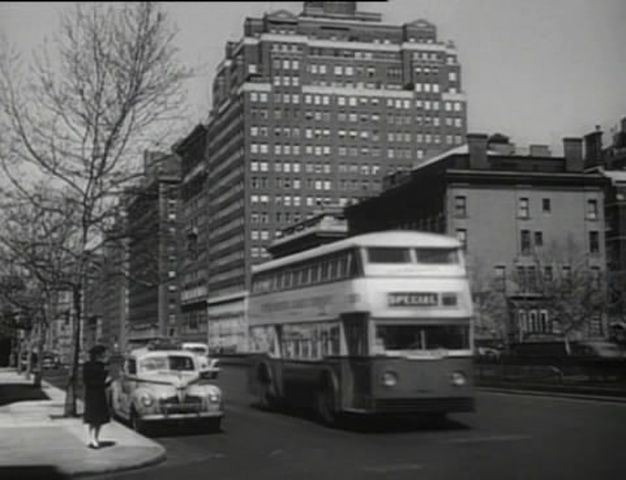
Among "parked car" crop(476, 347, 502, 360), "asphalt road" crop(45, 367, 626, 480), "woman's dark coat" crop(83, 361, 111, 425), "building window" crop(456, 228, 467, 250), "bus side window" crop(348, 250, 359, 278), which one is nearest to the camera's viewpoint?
"asphalt road" crop(45, 367, 626, 480)

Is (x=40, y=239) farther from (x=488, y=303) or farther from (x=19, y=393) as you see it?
(x=488, y=303)

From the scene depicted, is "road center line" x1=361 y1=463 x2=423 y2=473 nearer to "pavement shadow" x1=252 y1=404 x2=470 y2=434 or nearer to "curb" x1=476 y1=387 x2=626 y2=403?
"pavement shadow" x1=252 y1=404 x2=470 y2=434

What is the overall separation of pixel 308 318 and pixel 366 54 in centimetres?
2774

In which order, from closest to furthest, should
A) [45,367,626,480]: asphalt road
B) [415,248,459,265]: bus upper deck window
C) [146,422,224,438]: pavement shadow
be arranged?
[45,367,626,480]: asphalt road → [415,248,459,265]: bus upper deck window → [146,422,224,438]: pavement shadow

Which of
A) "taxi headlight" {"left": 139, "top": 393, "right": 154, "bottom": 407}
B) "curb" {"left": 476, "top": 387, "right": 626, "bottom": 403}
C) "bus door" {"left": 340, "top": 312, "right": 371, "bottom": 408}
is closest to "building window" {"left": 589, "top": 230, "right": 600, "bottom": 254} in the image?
"curb" {"left": 476, "top": 387, "right": 626, "bottom": 403}

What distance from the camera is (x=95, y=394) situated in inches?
597

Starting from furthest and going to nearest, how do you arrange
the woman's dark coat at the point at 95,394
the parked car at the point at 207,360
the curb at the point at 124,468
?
the parked car at the point at 207,360
the woman's dark coat at the point at 95,394
the curb at the point at 124,468

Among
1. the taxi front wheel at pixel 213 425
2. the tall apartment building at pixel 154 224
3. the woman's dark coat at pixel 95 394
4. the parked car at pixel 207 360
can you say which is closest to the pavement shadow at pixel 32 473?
the woman's dark coat at pixel 95 394

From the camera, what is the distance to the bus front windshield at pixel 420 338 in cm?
1705

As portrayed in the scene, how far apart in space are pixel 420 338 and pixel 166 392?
5006 millimetres

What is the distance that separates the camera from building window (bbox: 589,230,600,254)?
38.6m

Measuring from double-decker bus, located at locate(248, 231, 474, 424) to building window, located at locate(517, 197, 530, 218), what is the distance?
13.3 metres

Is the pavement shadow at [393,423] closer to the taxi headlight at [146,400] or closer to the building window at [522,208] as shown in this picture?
the taxi headlight at [146,400]

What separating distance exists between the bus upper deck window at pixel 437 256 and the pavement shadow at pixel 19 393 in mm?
14976
